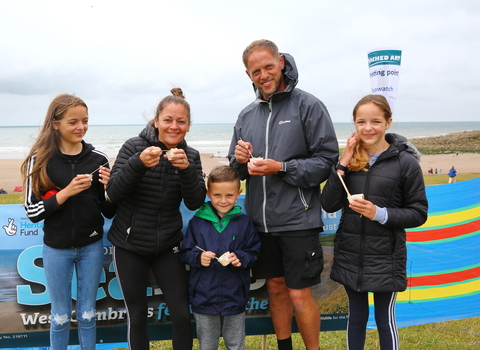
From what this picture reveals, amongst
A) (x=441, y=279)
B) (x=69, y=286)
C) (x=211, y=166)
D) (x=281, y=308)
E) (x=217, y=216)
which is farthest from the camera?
(x=211, y=166)

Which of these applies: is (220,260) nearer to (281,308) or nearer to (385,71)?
(281,308)

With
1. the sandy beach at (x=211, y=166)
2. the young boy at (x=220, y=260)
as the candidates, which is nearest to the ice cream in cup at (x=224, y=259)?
the young boy at (x=220, y=260)

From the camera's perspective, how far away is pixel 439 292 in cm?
409

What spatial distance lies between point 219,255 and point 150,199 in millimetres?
646

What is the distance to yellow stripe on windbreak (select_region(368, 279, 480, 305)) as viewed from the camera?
4.06m

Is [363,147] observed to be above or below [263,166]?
above

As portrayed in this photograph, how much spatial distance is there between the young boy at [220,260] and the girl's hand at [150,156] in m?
Result: 0.53

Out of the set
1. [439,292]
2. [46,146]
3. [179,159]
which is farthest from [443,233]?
[46,146]

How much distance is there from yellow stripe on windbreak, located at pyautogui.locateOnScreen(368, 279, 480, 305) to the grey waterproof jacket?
1.82 m

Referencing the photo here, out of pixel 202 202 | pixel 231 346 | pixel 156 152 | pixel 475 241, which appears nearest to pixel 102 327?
pixel 231 346

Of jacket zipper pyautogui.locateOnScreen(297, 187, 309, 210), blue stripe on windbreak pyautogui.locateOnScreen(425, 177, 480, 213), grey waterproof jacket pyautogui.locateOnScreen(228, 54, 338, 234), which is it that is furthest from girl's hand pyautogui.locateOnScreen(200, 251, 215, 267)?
blue stripe on windbreak pyautogui.locateOnScreen(425, 177, 480, 213)

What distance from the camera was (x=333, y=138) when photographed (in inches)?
114

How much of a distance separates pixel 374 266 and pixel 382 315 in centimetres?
39

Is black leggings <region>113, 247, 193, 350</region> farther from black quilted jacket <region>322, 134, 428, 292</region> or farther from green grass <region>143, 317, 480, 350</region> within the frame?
black quilted jacket <region>322, 134, 428, 292</region>
